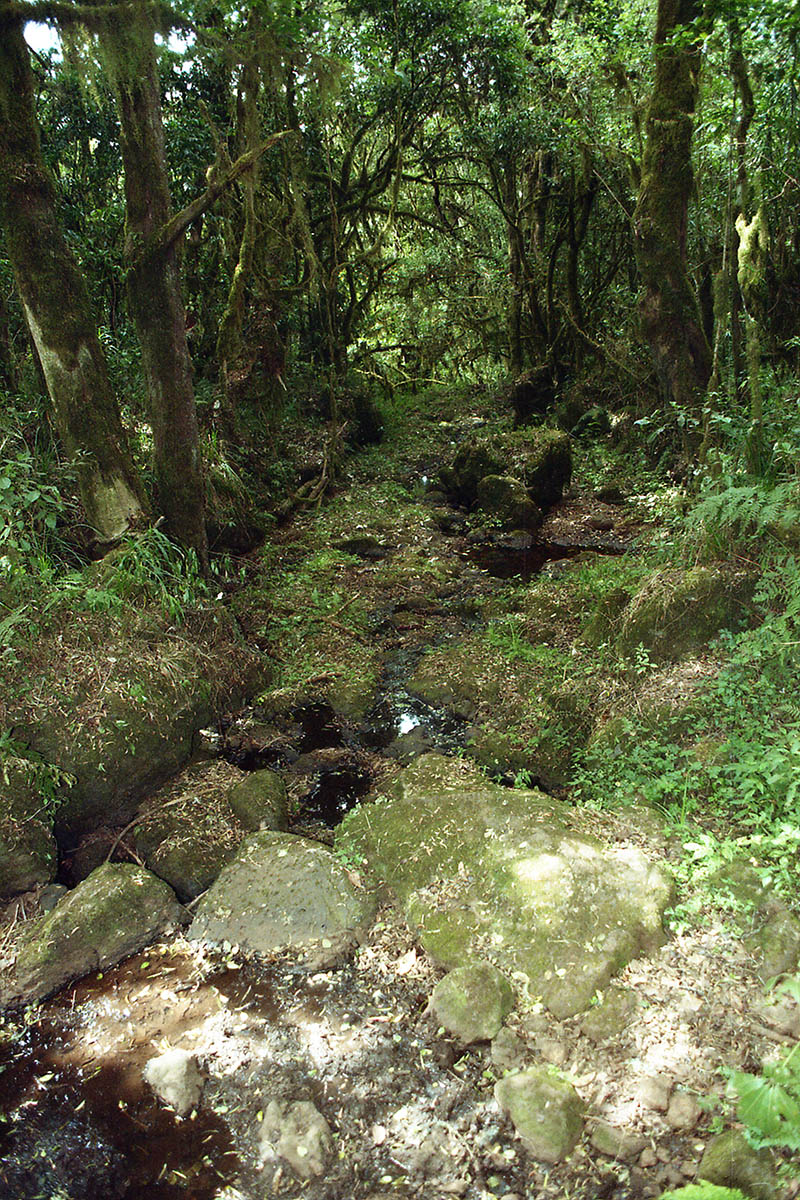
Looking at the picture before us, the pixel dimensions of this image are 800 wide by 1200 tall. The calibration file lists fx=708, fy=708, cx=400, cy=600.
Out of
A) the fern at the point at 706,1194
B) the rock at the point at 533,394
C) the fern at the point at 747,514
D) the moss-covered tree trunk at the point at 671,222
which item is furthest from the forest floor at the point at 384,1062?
the rock at the point at 533,394

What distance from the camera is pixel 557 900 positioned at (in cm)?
339

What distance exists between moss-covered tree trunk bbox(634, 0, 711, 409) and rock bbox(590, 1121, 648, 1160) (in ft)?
21.0

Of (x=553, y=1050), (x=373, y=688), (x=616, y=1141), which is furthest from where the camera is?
(x=373, y=688)

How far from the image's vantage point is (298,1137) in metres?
2.66

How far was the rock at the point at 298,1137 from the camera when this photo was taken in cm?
259

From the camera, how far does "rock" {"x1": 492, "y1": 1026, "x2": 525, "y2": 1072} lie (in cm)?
287

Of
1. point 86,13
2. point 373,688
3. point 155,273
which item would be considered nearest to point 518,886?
point 373,688

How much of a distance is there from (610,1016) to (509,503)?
860 cm

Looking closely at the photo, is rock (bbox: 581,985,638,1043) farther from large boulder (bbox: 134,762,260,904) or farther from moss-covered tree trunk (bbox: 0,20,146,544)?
moss-covered tree trunk (bbox: 0,20,146,544)

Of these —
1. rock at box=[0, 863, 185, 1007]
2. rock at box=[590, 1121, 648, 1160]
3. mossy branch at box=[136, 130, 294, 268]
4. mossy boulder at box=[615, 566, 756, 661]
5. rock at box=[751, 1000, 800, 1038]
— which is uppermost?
mossy branch at box=[136, 130, 294, 268]

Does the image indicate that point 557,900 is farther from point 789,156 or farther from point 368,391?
point 368,391

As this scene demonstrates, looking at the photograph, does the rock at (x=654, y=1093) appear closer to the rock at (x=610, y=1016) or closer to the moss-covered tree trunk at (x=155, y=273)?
the rock at (x=610, y=1016)

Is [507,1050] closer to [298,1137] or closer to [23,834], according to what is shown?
[298,1137]

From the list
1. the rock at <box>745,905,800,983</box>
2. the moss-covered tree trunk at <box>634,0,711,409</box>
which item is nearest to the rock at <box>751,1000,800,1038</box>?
the rock at <box>745,905,800,983</box>
